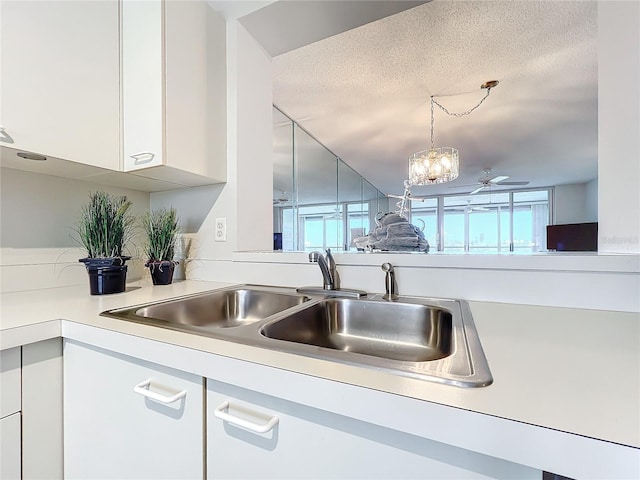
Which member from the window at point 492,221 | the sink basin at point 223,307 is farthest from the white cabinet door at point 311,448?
the window at point 492,221

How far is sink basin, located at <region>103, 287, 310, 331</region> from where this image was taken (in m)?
0.93

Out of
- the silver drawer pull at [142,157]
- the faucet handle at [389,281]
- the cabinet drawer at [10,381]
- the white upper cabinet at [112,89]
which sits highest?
the white upper cabinet at [112,89]

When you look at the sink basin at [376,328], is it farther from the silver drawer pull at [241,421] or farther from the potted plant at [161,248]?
the potted plant at [161,248]

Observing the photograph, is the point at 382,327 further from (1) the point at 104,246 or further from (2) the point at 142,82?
(2) the point at 142,82

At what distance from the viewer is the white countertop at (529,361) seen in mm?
337

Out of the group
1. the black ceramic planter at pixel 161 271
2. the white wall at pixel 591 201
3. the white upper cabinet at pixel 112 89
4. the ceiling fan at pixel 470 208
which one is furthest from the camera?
the ceiling fan at pixel 470 208

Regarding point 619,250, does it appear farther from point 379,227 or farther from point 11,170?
point 11,170

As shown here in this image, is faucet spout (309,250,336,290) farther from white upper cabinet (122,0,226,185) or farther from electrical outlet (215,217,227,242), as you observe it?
white upper cabinet (122,0,226,185)

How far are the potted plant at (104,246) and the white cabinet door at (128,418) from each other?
37cm

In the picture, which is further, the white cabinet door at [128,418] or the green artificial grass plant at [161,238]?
the green artificial grass plant at [161,238]

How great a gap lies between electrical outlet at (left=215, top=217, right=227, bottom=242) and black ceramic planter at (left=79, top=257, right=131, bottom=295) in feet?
1.31

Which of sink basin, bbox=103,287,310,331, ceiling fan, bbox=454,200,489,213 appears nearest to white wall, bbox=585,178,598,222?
ceiling fan, bbox=454,200,489,213

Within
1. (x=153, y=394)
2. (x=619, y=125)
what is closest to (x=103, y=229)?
(x=153, y=394)

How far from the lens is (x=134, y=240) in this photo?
1.51m
